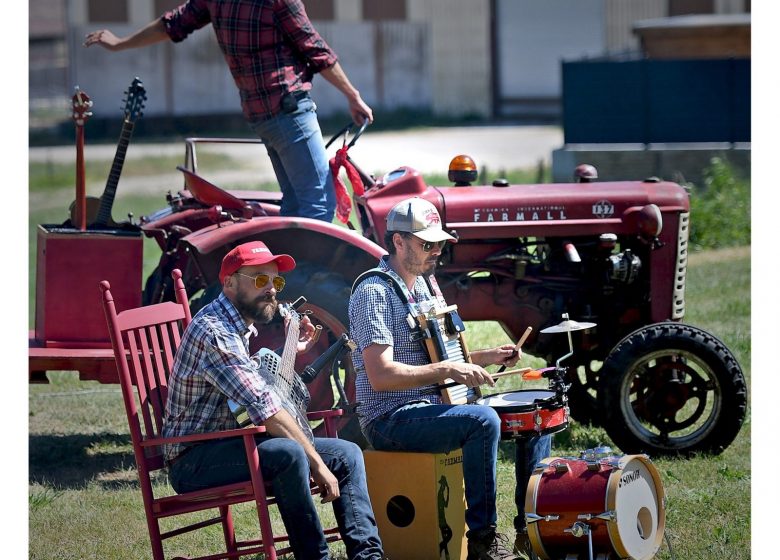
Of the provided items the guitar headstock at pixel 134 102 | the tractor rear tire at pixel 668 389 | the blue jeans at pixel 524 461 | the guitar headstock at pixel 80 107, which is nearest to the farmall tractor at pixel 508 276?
the tractor rear tire at pixel 668 389

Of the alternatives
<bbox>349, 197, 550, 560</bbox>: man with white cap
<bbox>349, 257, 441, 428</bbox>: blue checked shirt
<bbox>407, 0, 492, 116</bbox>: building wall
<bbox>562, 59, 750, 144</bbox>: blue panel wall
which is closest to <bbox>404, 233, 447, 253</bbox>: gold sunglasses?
<bbox>349, 197, 550, 560</bbox>: man with white cap

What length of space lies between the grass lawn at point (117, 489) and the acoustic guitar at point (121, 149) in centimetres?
117

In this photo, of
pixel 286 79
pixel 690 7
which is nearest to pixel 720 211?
pixel 286 79

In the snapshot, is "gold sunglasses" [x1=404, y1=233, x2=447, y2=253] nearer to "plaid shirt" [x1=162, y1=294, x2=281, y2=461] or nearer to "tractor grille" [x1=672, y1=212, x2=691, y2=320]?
"plaid shirt" [x1=162, y1=294, x2=281, y2=461]

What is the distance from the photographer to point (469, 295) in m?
6.29

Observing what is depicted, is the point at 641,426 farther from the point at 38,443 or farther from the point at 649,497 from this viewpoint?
the point at 38,443

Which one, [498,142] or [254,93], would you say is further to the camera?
[498,142]

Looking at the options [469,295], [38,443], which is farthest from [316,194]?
[38,443]

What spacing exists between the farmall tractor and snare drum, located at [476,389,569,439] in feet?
3.64

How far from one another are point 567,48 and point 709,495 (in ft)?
58.9

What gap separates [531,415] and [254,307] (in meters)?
1.03

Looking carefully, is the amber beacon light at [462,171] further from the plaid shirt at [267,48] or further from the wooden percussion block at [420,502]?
the wooden percussion block at [420,502]

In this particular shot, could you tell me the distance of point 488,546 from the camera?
432 centimetres
